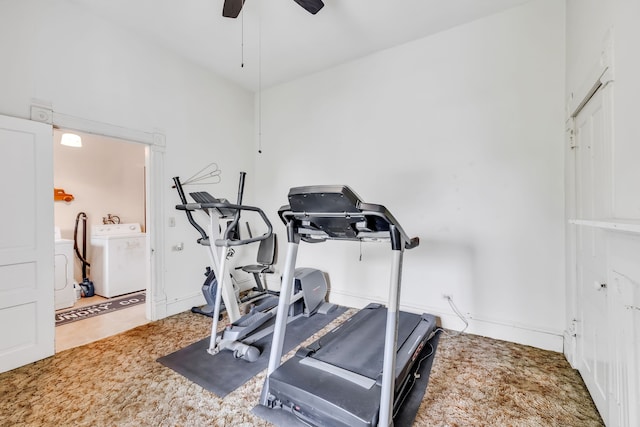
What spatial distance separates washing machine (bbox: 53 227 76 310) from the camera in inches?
145

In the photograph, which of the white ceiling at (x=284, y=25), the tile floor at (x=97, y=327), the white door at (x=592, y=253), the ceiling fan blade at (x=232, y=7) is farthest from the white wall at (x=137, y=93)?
the white door at (x=592, y=253)

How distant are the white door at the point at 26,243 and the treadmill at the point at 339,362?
2.18 meters

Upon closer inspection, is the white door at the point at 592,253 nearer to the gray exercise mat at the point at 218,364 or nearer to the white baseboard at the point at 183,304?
the gray exercise mat at the point at 218,364

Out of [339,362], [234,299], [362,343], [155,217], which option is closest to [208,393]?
[339,362]

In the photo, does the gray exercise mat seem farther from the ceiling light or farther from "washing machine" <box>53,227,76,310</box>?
the ceiling light

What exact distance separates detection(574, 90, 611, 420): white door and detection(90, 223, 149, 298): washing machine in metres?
5.39

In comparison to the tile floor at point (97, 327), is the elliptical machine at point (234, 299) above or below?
above

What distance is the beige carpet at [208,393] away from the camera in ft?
5.74

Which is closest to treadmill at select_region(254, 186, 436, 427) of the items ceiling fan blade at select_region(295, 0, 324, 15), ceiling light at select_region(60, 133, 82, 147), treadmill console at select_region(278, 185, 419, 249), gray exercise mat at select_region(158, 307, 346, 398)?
treadmill console at select_region(278, 185, 419, 249)

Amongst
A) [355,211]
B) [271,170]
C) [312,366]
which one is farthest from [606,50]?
[271,170]

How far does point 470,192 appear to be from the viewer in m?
2.96

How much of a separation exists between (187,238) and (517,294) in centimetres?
387

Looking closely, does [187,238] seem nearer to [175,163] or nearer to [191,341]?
[175,163]

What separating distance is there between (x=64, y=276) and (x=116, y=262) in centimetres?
60
